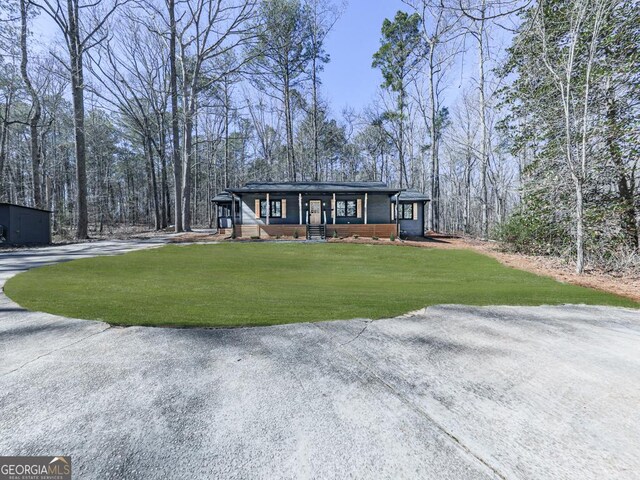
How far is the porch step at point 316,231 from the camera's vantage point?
59.4 ft

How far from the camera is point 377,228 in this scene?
18.5 meters

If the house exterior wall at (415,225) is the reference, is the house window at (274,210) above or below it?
above

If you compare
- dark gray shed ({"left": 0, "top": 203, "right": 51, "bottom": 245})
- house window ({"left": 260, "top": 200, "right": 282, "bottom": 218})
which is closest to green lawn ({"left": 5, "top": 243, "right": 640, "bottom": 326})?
dark gray shed ({"left": 0, "top": 203, "right": 51, "bottom": 245})

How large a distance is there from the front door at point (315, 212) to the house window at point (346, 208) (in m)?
1.44

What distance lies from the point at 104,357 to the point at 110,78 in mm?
25868

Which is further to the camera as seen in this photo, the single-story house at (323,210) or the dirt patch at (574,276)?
the single-story house at (323,210)

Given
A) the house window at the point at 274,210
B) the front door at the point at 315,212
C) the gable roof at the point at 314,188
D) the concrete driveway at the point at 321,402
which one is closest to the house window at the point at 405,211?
the gable roof at the point at 314,188

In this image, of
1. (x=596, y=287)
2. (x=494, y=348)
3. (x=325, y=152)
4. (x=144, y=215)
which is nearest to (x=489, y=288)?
(x=596, y=287)

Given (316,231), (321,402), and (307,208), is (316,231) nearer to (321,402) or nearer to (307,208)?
(307,208)

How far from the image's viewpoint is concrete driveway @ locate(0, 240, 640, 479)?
55.5 inches

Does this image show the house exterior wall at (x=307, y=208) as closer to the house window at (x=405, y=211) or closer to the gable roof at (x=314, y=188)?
the gable roof at (x=314, y=188)

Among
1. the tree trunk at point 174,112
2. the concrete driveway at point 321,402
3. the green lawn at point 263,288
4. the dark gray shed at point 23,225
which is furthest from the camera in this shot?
the tree trunk at point 174,112

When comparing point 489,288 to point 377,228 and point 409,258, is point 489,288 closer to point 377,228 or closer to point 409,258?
point 409,258

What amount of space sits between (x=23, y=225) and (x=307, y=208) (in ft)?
48.9
